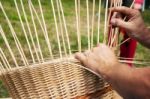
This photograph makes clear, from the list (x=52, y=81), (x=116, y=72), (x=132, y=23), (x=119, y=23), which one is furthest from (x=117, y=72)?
(x=132, y=23)

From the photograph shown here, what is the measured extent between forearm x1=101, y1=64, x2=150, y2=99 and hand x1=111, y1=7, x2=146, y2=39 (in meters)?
0.43

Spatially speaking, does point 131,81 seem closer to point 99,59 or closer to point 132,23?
point 99,59

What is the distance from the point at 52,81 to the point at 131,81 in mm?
269

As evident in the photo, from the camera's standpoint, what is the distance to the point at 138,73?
140cm

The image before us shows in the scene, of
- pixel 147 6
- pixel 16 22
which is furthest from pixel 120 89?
pixel 147 6

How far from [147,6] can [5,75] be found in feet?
16.1

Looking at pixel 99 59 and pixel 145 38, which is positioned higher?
pixel 99 59

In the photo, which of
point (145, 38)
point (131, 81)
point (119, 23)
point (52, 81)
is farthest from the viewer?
point (145, 38)

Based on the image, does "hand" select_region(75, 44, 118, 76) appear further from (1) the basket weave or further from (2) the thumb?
(2) the thumb

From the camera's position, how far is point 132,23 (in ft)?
6.43

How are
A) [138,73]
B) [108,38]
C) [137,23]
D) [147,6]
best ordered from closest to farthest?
[138,73]
[108,38]
[137,23]
[147,6]

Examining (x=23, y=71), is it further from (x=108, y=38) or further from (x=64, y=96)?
(x=108, y=38)

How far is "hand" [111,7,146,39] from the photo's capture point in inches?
74.2

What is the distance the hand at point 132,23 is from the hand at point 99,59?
1.05 ft
